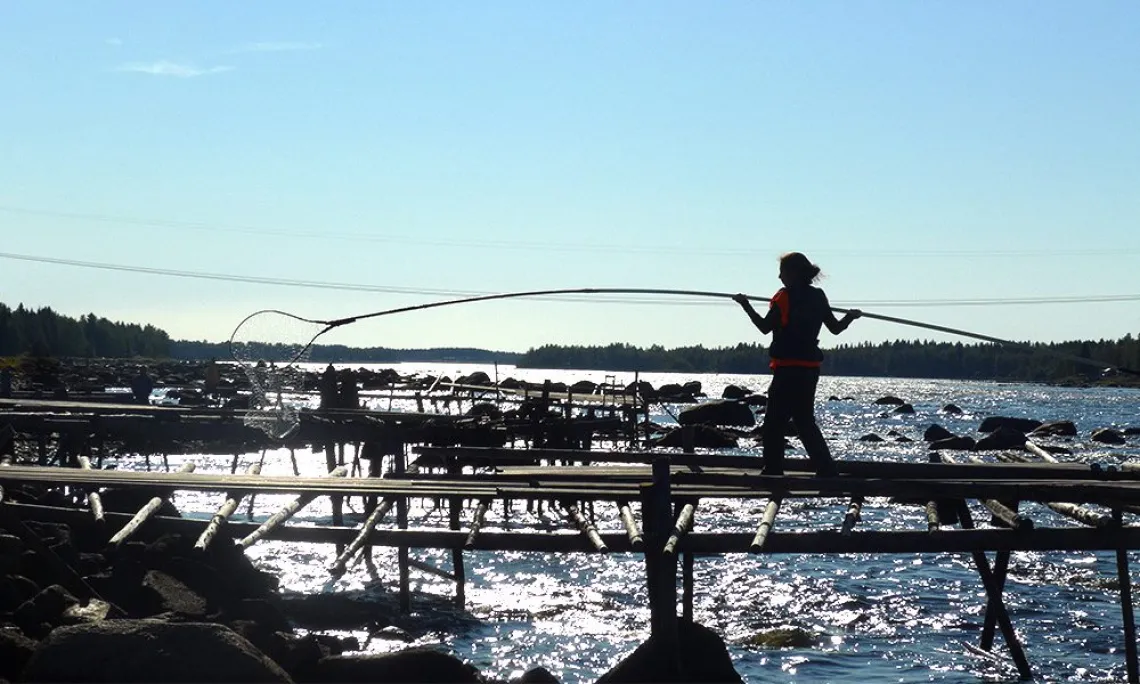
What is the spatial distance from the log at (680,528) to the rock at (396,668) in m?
2.31

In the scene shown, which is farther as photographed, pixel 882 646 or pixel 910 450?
pixel 910 450

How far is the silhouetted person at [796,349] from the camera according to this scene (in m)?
12.6

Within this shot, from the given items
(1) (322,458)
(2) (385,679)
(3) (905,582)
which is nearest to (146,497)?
(2) (385,679)

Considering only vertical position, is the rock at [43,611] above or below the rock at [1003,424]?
above

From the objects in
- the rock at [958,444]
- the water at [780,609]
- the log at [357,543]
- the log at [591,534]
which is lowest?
the water at [780,609]

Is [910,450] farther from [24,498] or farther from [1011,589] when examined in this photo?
[24,498]

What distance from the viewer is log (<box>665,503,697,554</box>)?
11328 mm

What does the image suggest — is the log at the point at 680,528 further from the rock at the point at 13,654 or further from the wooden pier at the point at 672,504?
the rock at the point at 13,654

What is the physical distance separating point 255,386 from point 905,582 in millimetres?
13207

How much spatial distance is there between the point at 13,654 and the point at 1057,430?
70793 millimetres

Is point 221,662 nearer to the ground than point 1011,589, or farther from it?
farther from it

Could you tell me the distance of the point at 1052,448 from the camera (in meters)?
60.3

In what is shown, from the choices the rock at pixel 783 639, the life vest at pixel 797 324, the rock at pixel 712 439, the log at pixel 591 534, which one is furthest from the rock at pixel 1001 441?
the log at pixel 591 534

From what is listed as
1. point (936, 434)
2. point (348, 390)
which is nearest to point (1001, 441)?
point (936, 434)
